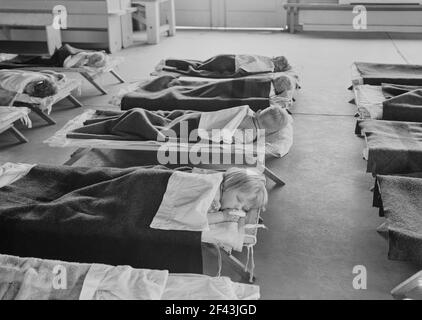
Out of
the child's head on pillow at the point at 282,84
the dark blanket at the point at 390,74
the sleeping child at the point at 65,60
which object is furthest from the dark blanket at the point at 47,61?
the dark blanket at the point at 390,74

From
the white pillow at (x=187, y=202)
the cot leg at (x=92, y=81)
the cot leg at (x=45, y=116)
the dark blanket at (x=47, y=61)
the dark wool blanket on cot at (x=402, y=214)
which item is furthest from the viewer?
the dark blanket at (x=47, y=61)

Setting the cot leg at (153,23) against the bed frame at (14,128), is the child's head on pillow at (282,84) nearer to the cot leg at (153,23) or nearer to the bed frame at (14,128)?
the bed frame at (14,128)

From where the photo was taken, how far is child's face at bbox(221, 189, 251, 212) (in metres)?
2.09

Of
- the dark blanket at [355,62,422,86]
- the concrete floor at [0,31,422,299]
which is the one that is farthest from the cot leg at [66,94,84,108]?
the dark blanket at [355,62,422,86]

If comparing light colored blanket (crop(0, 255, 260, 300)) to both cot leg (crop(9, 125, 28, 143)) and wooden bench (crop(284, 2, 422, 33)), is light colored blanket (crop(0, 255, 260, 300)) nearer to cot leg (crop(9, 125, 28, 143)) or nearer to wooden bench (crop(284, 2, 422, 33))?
cot leg (crop(9, 125, 28, 143))

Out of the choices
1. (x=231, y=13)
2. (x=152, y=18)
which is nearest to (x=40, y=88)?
(x=152, y=18)

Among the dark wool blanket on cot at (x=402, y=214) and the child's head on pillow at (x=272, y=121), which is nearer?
the dark wool blanket on cot at (x=402, y=214)

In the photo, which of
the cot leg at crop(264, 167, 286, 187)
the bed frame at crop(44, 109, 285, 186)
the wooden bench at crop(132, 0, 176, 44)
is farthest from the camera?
the wooden bench at crop(132, 0, 176, 44)

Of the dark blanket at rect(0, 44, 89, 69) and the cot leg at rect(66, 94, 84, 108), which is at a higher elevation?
the dark blanket at rect(0, 44, 89, 69)

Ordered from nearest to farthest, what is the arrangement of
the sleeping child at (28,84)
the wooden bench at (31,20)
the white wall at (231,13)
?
the sleeping child at (28,84) < the wooden bench at (31,20) < the white wall at (231,13)

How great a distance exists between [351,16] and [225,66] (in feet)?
12.5

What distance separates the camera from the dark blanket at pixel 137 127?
9.62 feet

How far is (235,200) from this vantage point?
82.6 inches

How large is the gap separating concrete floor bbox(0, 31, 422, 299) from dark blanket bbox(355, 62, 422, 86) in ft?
0.99
